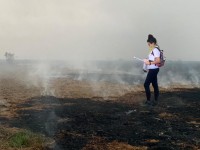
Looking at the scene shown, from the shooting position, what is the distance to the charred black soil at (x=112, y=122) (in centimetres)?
965

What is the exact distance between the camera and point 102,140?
9.76m

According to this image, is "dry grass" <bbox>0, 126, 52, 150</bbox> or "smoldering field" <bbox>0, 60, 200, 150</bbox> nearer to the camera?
"dry grass" <bbox>0, 126, 52, 150</bbox>

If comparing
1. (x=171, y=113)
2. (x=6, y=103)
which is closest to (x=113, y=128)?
(x=171, y=113)

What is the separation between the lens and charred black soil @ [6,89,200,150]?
9.65 metres

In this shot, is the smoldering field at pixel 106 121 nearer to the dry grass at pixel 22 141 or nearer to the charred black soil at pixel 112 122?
the charred black soil at pixel 112 122

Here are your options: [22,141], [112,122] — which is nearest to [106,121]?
[112,122]

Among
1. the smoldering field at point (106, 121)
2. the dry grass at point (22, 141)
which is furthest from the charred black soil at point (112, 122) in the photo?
the dry grass at point (22, 141)

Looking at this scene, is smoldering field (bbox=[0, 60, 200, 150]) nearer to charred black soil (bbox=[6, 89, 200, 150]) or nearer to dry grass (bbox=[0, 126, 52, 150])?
charred black soil (bbox=[6, 89, 200, 150])

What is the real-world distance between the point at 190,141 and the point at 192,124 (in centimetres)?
238

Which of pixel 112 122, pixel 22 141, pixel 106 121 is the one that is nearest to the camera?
pixel 22 141

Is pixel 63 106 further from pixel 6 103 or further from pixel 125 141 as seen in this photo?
pixel 125 141

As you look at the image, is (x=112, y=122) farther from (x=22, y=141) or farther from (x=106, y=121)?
(x=22, y=141)

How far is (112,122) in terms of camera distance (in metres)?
12.1

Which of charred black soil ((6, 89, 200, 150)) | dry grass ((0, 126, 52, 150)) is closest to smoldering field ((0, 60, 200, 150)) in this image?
charred black soil ((6, 89, 200, 150))
